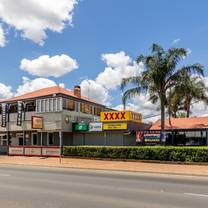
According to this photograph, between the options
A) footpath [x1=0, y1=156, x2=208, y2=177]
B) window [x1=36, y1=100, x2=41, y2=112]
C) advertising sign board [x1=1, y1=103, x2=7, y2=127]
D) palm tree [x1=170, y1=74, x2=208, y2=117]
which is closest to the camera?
footpath [x1=0, y1=156, x2=208, y2=177]

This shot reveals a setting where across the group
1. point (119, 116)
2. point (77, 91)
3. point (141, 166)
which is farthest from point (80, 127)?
point (141, 166)

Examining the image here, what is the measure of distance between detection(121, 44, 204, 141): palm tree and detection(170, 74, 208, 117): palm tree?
0.63 m

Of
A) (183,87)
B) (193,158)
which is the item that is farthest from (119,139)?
(193,158)

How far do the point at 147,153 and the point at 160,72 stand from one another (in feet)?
23.0

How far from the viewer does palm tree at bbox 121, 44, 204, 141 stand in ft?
98.6

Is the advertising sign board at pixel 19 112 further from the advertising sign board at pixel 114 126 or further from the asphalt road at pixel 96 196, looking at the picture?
the asphalt road at pixel 96 196

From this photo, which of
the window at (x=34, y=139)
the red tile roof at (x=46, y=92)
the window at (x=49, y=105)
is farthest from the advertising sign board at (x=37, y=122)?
the window at (x=34, y=139)

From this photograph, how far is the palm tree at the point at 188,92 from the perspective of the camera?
30.2m

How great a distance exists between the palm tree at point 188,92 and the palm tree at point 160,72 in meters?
0.63

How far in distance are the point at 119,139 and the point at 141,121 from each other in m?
3.16

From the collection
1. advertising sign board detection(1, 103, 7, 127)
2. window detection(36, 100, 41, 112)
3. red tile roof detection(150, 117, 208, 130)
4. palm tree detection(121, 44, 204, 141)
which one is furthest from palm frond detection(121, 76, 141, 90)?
advertising sign board detection(1, 103, 7, 127)

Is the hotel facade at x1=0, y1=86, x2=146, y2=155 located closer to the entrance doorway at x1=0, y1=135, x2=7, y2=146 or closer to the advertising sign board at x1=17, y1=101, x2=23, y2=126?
the advertising sign board at x1=17, y1=101, x2=23, y2=126

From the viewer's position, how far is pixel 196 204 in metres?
9.86

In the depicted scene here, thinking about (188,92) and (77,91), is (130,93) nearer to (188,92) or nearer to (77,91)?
(188,92)
